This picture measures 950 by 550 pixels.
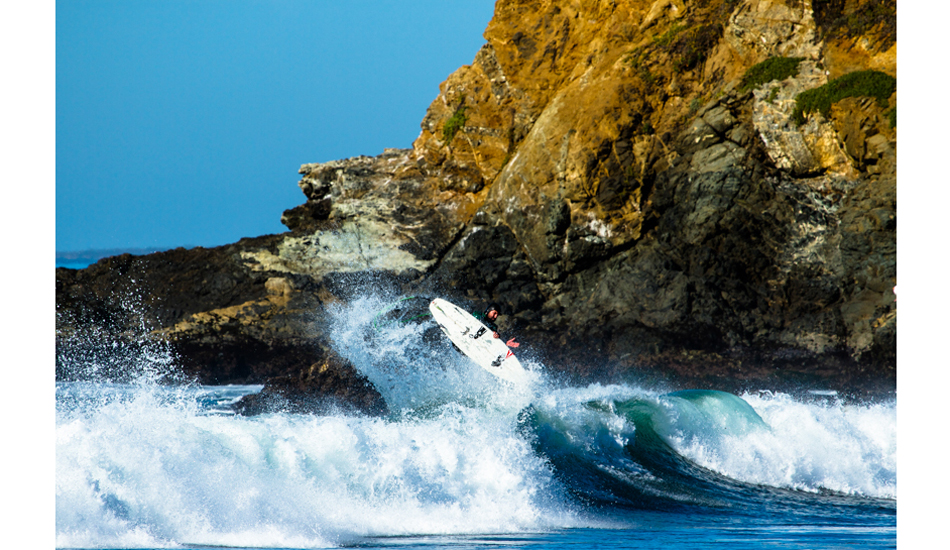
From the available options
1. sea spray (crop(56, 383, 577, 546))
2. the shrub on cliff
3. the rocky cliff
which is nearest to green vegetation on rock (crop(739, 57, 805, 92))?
the rocky cliff

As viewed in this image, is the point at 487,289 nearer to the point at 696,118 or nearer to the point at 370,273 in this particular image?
the point at 370,273

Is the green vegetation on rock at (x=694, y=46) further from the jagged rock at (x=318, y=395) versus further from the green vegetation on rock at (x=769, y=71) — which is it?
the jagged rock at (x=318, y=395)

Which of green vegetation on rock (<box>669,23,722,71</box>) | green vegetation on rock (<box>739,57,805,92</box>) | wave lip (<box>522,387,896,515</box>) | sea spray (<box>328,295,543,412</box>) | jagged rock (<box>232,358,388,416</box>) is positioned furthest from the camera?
green vegetation on rock (<box>669,23,722,71</box>)

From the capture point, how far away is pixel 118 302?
19156 mm

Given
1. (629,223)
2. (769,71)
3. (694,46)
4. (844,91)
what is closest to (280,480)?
(629,223)

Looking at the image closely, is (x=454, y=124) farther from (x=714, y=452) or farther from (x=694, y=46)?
(x=714, y=452)

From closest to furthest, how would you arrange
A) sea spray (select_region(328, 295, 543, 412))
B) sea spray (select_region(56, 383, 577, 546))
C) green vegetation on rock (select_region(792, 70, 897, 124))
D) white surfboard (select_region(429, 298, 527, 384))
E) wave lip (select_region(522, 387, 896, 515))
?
sea spray (select_region(56, 383, 577, 546)) → wave lip (select_region(522, 387, 896, 515)) → white surfboard (select_region(429, 298, 527, 384)) → sea spray (select_region(328, 295, 543, 412)) → green vegetation on rock (select_region(792, 70, 897, 124))

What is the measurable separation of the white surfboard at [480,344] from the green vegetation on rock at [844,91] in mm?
10054

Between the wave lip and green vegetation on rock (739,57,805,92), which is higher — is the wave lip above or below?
below

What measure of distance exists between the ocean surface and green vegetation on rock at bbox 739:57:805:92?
384 inches

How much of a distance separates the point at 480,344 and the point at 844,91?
36.4 feet

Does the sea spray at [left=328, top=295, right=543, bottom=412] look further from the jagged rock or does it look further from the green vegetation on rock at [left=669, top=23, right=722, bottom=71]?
the green vegetation on rock at [left=669, top=23, right=722, bottom=71]

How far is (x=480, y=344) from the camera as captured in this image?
41.7ft

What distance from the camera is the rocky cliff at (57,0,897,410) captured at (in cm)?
1557
